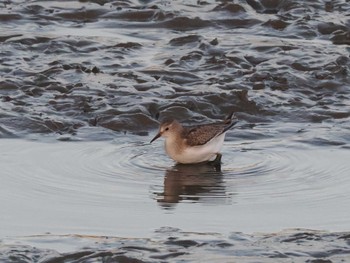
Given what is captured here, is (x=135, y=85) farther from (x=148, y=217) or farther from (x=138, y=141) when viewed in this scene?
(x=148, y=217)

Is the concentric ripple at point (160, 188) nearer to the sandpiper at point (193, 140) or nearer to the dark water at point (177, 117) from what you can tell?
the dark water at point (177, 117)

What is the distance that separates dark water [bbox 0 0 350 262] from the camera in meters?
10.4

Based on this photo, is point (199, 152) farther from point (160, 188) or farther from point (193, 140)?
point (160, 188)

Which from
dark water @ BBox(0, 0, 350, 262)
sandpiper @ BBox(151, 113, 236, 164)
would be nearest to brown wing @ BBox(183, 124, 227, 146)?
sandpiper @ BBox(151, 113, 236, 164)

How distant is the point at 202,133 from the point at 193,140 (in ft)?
0.41

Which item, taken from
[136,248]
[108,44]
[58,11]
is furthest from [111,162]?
[58,11]

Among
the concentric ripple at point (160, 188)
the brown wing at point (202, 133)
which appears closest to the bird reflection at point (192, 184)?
the concentric ripple at point (160, 188)

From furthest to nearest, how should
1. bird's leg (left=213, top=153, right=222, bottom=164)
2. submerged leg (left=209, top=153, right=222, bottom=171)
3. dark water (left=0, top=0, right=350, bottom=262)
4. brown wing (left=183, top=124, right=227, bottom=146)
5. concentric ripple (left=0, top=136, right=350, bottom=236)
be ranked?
brown wing (left=183, top=124, right=227, bottom=146)
bird's leg (left=213, top=153, right=222, bottom=164)
submerged leg (left=209, top=153, right=222, bottom=171)
concentric ripple (left=0, top=136, right=350, bottom=236)
dark water (left=0, top=0, right=350, bottom=262)

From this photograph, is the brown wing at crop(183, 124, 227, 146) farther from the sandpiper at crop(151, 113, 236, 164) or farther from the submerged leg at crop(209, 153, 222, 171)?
the submerged leg at crop(209, 153, 222, 171)

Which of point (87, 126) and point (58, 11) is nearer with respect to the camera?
point (87, 126)

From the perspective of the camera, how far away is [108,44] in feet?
57.1

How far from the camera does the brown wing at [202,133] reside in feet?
45.0

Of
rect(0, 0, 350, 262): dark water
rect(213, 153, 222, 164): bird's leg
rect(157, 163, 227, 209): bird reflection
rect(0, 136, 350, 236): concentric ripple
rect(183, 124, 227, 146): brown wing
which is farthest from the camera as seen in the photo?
rect(183, 124, 227, 146): brown wing

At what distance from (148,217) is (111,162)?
81.2 inches
